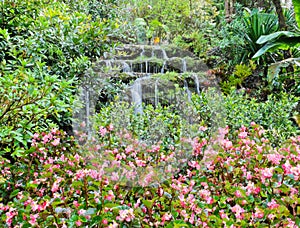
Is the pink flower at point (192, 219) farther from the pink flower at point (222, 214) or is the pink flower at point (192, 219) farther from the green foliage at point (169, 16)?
the green foliage at point (169, 16)

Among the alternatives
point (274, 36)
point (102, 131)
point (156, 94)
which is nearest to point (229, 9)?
point (274, 36)

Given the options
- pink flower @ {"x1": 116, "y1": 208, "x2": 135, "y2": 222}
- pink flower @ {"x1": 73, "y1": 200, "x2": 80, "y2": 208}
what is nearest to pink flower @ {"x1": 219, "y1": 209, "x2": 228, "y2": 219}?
pink flower @ {"x1": 116, "y1": 208, "x2": 135, "y2": 222}

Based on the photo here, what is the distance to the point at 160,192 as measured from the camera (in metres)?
1.54

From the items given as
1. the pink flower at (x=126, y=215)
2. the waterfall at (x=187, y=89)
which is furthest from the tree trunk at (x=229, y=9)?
the pink flower at (x=126, y=215)

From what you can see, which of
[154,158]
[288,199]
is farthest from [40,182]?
[288,199]

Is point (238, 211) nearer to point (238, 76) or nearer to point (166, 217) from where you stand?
point (166, 217)

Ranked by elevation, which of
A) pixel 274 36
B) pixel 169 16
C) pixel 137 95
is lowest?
pixel 137 95

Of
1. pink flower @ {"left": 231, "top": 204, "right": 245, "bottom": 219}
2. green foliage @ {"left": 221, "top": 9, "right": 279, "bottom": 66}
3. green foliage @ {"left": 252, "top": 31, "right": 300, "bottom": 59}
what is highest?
green foliage @ {"left": 221, "top": 9, "right": 279, "bottom": 66}

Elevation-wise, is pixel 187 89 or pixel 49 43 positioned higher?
pixel 49 43

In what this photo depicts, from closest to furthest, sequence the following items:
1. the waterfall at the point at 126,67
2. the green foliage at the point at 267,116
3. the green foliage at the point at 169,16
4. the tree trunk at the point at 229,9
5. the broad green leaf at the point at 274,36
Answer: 1. the broad green leaf at the point at 274,36
2. the green foliage at the point at 267,116
3. the waterfall at the point at 126,67
4. the green foliage at the point at 169,16
5. the tree trunk at the point at 229,9

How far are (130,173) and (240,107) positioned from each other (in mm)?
2043

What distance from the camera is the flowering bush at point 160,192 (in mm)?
1295

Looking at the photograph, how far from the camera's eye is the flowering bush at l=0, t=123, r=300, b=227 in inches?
51.0

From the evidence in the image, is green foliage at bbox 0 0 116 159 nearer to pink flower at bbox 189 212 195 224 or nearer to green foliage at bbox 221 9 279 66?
pink flower at bbox 189 212 195 224
